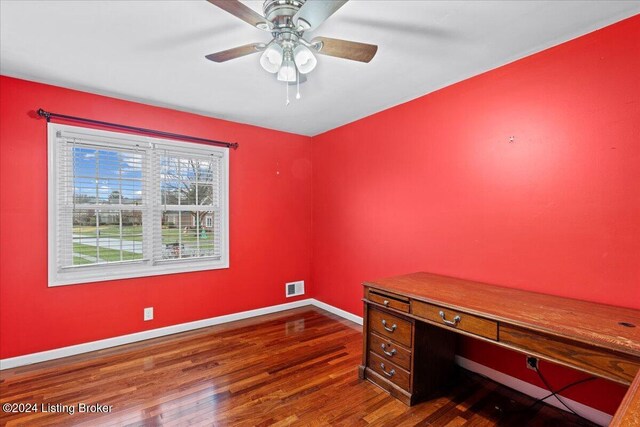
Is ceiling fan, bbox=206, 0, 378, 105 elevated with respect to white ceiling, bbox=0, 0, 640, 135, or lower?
lower

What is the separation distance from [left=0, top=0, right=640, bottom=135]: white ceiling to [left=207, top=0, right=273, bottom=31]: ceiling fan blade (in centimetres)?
28

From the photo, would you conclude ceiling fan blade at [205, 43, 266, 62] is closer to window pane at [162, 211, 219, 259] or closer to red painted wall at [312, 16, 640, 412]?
red painted wall at [312, 16, 640, 412]

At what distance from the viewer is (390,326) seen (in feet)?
7.14

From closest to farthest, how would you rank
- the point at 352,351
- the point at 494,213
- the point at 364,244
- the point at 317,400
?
the point at 317,400 → the point at 494,213 → the point at 352,351 → the point at 364,244

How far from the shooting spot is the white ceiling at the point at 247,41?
65.6 inches

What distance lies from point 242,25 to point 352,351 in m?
2.70

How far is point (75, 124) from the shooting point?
2701 mm

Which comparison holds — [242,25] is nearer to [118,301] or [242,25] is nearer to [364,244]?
[364,244]

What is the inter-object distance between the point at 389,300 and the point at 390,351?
37 cm

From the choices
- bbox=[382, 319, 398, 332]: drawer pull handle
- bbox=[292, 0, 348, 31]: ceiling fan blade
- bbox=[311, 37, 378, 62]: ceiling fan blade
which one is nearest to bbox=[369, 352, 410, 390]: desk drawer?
bbox=[382, 319, 398, 332]: drawer pull handle

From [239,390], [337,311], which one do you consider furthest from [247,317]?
[239,390]

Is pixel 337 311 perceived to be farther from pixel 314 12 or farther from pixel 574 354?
pixel 314 12

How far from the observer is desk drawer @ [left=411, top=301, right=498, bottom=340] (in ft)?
5.34

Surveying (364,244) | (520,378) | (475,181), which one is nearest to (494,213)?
(475,181)
